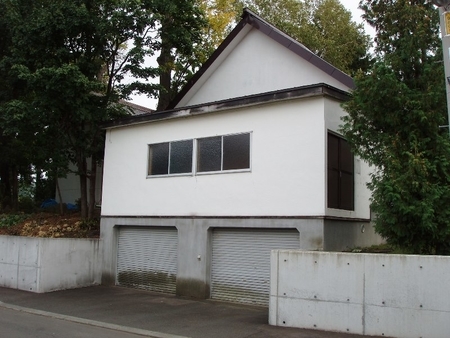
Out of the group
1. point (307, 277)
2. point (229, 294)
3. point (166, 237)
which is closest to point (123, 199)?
point (166, 237)

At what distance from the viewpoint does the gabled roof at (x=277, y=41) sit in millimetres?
14477

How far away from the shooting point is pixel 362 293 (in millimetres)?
8898

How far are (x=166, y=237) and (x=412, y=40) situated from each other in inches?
339

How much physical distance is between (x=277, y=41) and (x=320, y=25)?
53.1ft

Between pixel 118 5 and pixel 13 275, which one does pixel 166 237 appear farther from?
pixel 118 5

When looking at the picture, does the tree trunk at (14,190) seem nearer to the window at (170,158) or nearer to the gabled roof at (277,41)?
the gabled roof at (277,41)

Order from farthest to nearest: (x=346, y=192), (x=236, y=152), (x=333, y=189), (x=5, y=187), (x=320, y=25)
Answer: (x=320, y=25)
(x=5, y=187)
(x=236, y=152)
(x=346, y=192)
(x=333, y=189)

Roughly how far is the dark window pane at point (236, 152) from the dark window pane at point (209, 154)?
0.18m

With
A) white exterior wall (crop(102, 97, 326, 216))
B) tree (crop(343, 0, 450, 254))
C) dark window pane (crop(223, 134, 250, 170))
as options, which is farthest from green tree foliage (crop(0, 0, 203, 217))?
tree (crop(343, 0, 450, 254))

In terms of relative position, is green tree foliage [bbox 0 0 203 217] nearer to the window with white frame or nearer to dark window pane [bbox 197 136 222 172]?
the window with white frame

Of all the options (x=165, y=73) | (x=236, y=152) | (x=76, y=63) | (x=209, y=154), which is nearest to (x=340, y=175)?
(x=236, y=152)

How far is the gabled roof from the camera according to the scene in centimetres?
1448

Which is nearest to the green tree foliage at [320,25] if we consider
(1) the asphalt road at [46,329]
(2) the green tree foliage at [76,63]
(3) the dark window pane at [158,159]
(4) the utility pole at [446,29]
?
(2) the green tree foliage at [76,63]

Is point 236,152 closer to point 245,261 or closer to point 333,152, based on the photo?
point 333,152
